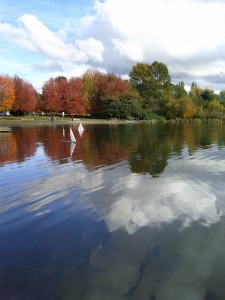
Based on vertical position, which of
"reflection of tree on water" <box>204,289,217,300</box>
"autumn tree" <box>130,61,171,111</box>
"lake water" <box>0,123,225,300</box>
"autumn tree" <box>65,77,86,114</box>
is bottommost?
"reflection of tree on water" <box>204,289,217,300</box>

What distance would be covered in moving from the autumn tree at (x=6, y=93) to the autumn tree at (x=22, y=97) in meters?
4.20

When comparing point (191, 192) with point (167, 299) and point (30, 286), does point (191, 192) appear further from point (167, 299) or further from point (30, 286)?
point (30, 286)

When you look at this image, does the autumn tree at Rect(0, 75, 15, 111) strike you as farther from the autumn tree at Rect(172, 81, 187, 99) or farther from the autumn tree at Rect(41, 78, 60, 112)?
the autumn tree at Rect(172, 81, 187, 99)

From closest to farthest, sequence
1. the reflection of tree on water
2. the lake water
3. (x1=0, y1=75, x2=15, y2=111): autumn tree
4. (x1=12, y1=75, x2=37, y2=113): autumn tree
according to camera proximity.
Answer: the reflection of tree on water, the lake water, (x1=0, y1=75, x2=15, y2=111): autumn tree, (x1=12, y1=75, x2=37, y2=113): autumn tree

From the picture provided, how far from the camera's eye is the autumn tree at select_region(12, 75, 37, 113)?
83938 mm

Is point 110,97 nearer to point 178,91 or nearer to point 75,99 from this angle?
point 75,99

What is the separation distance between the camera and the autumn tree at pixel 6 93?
76.3 meters

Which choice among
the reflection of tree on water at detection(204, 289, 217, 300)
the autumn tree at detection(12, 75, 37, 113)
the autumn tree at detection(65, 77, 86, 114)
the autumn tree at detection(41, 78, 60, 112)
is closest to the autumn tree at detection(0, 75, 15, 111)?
the autumn tree at detection(12, 75, 37, 113)

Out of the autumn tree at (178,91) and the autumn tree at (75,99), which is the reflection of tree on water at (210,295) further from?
the autumn tree at (178,91)

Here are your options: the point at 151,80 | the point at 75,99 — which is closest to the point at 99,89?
the point at 75,99

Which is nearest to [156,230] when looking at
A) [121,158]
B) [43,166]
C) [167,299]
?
[167,299]

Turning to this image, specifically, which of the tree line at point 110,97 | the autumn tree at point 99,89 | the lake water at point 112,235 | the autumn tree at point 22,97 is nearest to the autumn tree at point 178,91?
the tree line at point 110,97

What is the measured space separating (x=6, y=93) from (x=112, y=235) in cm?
7579

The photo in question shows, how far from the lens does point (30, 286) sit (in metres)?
5.45
